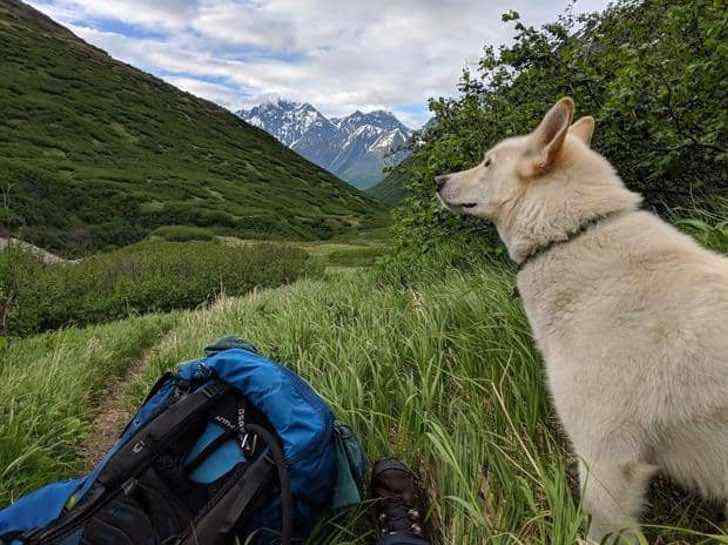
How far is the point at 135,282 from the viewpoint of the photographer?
12500mm

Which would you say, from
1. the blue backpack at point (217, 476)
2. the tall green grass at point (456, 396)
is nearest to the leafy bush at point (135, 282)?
the tall green grass at point (456, 396)

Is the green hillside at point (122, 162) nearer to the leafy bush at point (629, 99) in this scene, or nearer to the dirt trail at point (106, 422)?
the dirt trail at point (106, 422)

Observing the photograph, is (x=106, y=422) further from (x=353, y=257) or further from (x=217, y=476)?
(x=353, y=257)

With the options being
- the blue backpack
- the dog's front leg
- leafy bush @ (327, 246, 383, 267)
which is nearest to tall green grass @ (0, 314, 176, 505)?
the blue backpack

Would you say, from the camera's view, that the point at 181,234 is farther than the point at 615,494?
Yes

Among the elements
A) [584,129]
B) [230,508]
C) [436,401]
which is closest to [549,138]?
[584,129]

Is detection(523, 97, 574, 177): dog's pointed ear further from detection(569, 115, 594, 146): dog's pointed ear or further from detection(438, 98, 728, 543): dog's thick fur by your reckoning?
detection(569, 115, 594, 146): dog's pointed ear

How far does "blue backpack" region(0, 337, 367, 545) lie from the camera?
203 cm

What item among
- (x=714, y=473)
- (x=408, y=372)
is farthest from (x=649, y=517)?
(x=408, y=372)

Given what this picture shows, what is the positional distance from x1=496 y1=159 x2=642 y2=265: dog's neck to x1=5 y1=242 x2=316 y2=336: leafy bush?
8338mm

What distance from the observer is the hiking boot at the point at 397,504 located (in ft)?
6.69

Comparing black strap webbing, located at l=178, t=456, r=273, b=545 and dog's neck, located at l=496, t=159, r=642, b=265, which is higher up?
dog's neck, located at l=496, t=159, r=642, b=265

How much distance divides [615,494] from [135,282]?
12.8m

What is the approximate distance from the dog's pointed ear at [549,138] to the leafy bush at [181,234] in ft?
83.6
